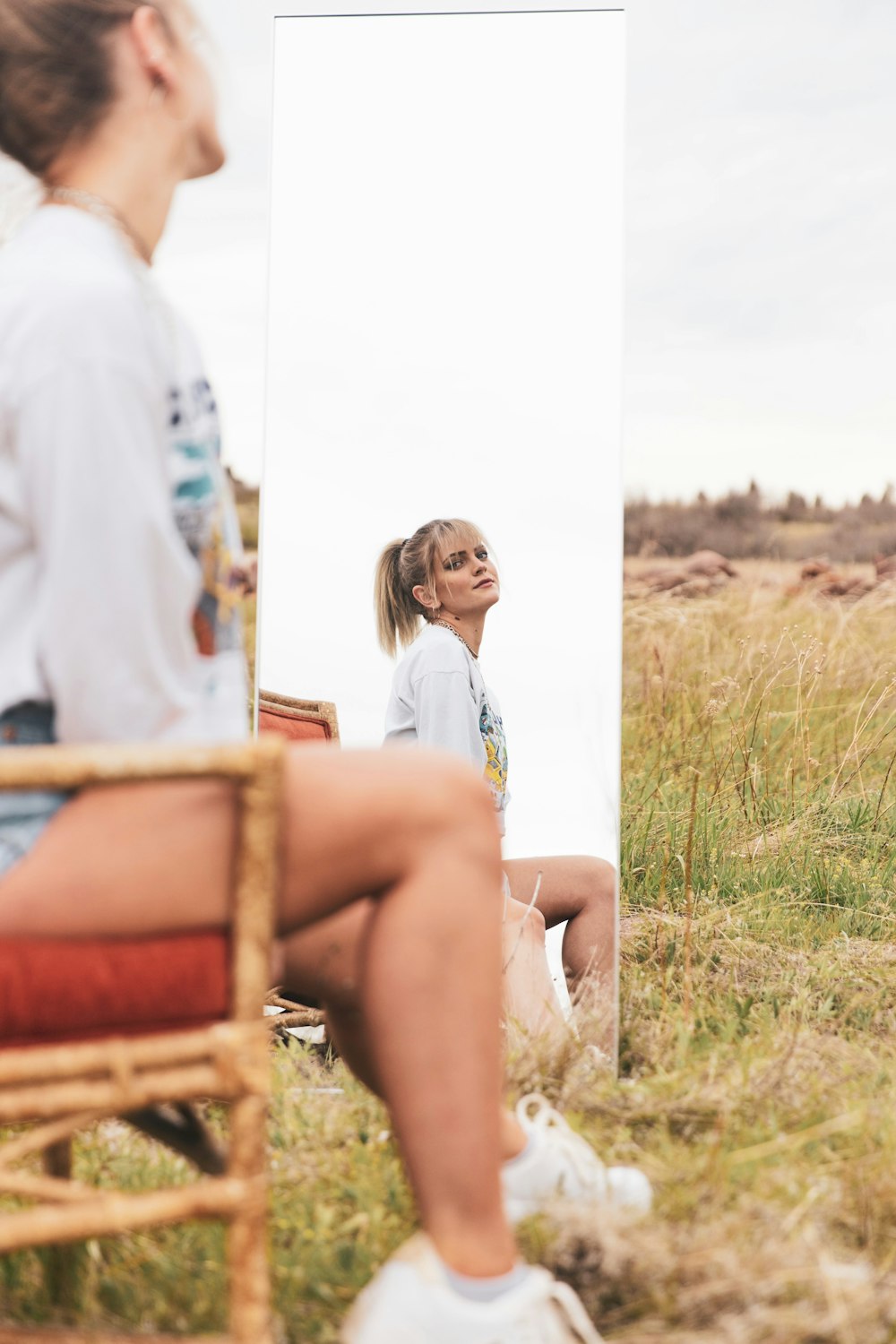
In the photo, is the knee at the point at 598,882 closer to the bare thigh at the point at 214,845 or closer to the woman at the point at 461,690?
the woman at the point at 461,690

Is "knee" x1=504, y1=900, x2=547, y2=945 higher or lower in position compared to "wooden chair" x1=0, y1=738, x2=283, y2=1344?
lower

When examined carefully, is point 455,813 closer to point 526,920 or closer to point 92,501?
point 92,501

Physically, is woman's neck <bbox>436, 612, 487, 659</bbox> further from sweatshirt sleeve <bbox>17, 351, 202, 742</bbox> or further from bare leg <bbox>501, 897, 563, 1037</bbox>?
sweatshirt sleeve <bbox>17, 351, 202, 742</bbox>

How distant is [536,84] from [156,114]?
63.9 inches

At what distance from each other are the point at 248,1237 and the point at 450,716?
155 centimetres

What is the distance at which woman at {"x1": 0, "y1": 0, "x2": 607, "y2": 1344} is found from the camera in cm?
94

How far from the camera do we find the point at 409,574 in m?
2.56

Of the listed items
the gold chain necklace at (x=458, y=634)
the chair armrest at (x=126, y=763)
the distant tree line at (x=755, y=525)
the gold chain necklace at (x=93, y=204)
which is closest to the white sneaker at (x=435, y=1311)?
the chair armrest at (x=126, y=763)

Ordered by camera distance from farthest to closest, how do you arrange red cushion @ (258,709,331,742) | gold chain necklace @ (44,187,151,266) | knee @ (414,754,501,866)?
red cushion @ (258,709,331,742) → gold chain necklace @ (44,187,151,266) → knee @ (414,754,501,866)

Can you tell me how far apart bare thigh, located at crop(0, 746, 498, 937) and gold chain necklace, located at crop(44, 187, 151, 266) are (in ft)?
1.55

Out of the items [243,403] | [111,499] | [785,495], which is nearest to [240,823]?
[111,499]

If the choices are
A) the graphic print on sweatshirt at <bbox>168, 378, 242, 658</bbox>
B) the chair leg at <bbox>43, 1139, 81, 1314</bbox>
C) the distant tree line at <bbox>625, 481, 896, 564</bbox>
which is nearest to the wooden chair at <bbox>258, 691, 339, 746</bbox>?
the chair leg at <bbox>43, 1139, 81, 1314</bbox>

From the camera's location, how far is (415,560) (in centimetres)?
256

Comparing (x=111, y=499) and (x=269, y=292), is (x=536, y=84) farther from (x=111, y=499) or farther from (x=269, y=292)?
(x=111, y=499)
